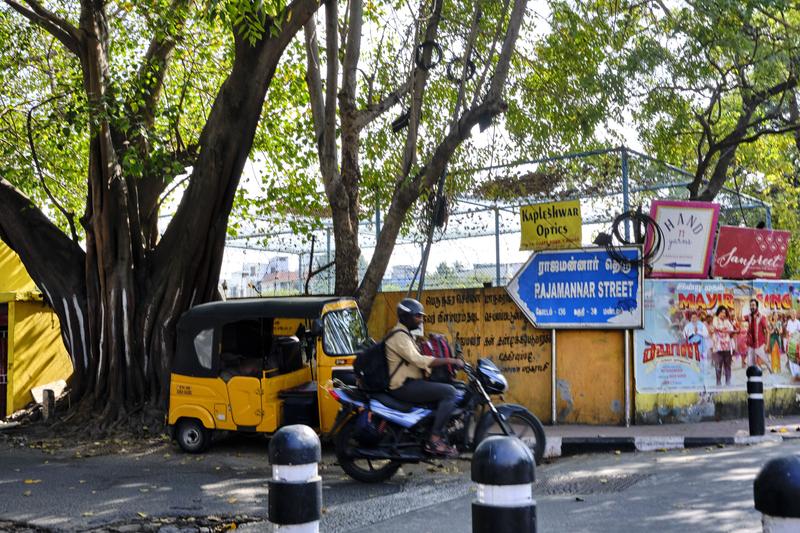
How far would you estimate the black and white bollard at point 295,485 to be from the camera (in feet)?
13.8

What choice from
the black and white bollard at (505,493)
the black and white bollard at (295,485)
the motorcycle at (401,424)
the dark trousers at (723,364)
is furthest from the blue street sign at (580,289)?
the black and white bollard at (505,493)

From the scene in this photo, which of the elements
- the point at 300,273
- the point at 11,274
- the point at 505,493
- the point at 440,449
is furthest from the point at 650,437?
the point at 11,274

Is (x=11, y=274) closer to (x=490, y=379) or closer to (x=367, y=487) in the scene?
(x=367, y=487)

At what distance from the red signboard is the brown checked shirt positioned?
256 inches

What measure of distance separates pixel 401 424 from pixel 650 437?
3.98 meters

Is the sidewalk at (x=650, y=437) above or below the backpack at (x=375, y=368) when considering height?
below

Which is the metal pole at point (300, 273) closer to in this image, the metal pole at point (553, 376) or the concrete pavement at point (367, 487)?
the concrete pavement at point (367, 487)

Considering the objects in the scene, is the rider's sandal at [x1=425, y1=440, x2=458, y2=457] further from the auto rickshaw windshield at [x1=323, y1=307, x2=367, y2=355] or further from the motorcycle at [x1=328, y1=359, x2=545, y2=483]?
the auto rickshaw windshield at [x1=323, y1=307, x2=367, y2=355]

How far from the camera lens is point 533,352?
42.5 feet

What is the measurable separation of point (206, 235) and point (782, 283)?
9199mm

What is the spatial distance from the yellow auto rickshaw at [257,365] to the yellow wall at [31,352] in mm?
6480

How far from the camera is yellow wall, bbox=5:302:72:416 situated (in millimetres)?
16547

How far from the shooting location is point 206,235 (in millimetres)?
13359

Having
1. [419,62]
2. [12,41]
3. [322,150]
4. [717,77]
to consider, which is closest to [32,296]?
[12,41]
